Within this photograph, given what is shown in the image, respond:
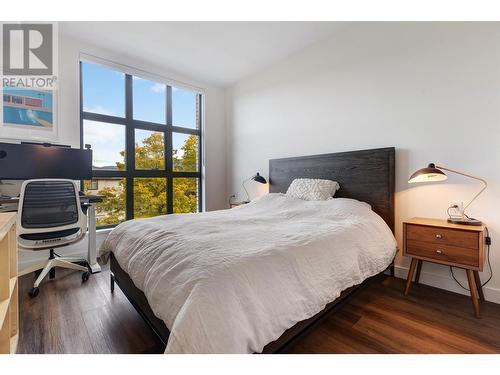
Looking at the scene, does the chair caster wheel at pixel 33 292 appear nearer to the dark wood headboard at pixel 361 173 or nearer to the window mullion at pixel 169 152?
the window mullion at pixel 169 152

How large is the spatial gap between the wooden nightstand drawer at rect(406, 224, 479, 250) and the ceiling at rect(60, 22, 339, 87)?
7.74 feet

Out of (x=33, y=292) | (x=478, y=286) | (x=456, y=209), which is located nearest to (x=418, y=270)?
(x=478, y=286)

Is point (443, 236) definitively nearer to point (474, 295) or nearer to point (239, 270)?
point (474, 295)

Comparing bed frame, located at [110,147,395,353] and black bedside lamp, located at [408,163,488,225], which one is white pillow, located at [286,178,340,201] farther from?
black bedside lamp, located at [408,163,488,225]

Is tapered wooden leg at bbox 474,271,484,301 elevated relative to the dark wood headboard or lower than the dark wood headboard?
lower

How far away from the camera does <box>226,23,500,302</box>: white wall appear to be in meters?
1.83

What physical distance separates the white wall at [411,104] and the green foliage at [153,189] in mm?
1735

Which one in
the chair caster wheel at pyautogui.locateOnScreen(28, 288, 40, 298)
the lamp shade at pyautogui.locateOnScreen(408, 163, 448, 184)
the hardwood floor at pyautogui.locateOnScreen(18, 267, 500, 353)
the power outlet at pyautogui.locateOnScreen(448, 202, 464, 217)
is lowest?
the hardwood floor at pyautogui.locateOnScreen(18, 267, 500, 353)

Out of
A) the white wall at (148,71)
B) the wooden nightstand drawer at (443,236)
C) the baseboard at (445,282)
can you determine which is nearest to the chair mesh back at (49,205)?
the white wall at (148,71)

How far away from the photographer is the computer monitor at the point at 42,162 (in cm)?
235

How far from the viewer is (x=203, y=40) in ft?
9.35

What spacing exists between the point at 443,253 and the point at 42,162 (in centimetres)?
391

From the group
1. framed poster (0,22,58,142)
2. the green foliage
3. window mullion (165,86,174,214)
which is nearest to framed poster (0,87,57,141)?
framed poster (0,22,58,142)

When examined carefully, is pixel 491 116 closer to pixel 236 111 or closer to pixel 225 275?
pixel 225 275
